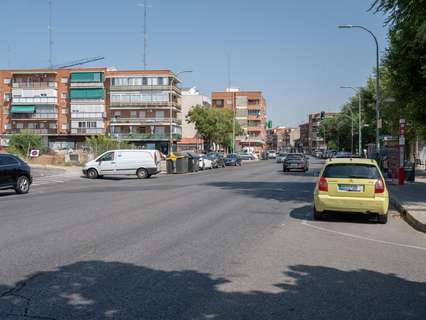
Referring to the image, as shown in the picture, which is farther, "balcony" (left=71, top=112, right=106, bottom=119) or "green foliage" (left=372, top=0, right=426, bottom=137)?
"balcony" (left=71, top=112, right=106, bottom=119)

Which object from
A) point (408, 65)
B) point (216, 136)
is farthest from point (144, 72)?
point (408, 65)

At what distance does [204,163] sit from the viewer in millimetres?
53125

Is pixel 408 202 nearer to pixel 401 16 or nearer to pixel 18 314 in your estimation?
pixel 401 16

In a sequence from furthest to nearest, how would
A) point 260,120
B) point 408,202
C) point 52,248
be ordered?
point 260,120, point 408,202, point 52,248

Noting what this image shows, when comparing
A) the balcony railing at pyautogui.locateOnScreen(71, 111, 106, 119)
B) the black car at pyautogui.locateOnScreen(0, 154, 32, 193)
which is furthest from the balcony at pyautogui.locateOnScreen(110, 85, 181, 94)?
the black car at pyautogui.locateOnScreen(0, 154, 32, 193)

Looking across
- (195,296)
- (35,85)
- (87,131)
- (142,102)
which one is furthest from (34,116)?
(195,296)

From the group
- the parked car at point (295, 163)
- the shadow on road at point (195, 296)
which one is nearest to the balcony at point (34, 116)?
the parked car at point (295, 163)

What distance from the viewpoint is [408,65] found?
21.9 meters

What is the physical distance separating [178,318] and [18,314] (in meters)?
1.59

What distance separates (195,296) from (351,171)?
7829 millimetres

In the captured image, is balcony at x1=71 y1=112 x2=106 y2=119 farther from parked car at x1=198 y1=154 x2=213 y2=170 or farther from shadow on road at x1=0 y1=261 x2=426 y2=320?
shadow on road at x1=0 y1=261 x2=426 y2=320

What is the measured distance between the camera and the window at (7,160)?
21688 millimetres

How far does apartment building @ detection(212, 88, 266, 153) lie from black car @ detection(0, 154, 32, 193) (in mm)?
115209

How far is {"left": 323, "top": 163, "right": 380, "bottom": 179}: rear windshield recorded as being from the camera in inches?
508
